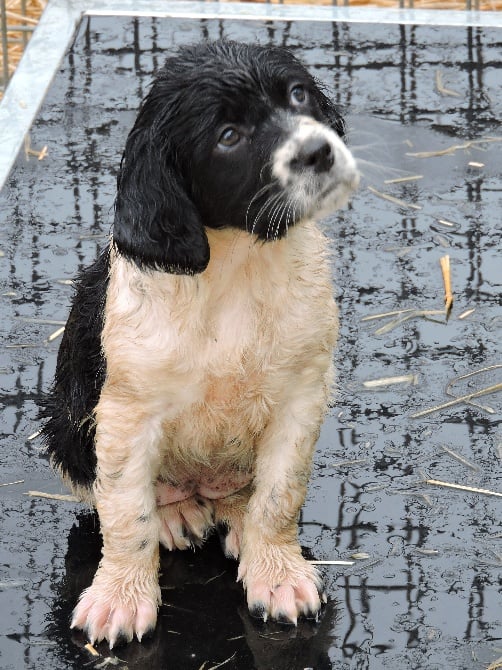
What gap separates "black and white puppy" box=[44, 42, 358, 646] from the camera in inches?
173

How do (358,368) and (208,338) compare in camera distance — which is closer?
(208,338)

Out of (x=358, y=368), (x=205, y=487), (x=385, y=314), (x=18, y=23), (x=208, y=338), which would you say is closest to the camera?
(x=208, y=338)

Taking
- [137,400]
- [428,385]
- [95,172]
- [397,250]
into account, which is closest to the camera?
[137,400]

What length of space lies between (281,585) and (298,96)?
181cm

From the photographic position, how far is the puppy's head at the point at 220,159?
436 cm

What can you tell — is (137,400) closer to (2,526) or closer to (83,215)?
(2,526)

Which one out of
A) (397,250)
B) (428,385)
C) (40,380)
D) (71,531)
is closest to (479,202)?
(397,250)

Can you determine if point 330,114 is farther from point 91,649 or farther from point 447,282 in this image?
point 447,282

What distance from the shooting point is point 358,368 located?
6.47 meters

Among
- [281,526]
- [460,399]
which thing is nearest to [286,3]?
[460,399]

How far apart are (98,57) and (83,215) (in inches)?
76.4

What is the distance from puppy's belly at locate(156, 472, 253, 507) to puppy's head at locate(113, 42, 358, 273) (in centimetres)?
120

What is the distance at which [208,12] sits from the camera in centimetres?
962

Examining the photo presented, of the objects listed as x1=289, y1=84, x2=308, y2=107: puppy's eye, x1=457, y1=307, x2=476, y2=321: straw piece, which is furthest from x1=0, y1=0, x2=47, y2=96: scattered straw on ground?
x1=289, y1=84, x2=308, y2=107: puppy's eye
